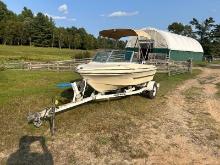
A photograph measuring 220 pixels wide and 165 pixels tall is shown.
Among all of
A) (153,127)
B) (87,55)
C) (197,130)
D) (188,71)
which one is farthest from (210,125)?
(87,55)

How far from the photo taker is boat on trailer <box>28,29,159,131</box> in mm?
12359

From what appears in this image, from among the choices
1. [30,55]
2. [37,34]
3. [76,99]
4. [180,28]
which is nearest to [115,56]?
[76,99]

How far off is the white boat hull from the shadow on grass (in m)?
3.29

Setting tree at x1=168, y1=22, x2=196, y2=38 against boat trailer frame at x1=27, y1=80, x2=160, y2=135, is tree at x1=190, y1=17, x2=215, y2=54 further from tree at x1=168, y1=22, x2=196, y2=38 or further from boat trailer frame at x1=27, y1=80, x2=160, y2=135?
boat trailer frame at x1=27, y1=80, x2=160, y2=135

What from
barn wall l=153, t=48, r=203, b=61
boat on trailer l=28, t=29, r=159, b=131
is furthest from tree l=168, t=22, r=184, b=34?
boat on trailer l=28, t=29, r=159, b=131

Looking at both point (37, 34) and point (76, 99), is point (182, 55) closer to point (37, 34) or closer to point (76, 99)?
point (76, 99)

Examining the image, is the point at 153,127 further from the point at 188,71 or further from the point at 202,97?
the point at 188,71

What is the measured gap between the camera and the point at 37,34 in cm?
12244

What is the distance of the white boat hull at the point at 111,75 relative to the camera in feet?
41.8

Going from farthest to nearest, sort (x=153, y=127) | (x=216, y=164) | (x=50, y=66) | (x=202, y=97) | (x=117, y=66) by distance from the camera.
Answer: (x=50, y=66)
(x=202, y=97)
(x=117, y=66)
(x=153, y=127)
(x=216, y=164)

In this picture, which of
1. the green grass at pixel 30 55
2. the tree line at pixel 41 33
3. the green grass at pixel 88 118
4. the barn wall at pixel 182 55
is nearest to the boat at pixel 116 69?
the green grass at pixel 88 118

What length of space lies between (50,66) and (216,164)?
22.0 metres

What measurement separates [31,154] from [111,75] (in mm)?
5092

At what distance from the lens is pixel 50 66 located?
29.4 metres
